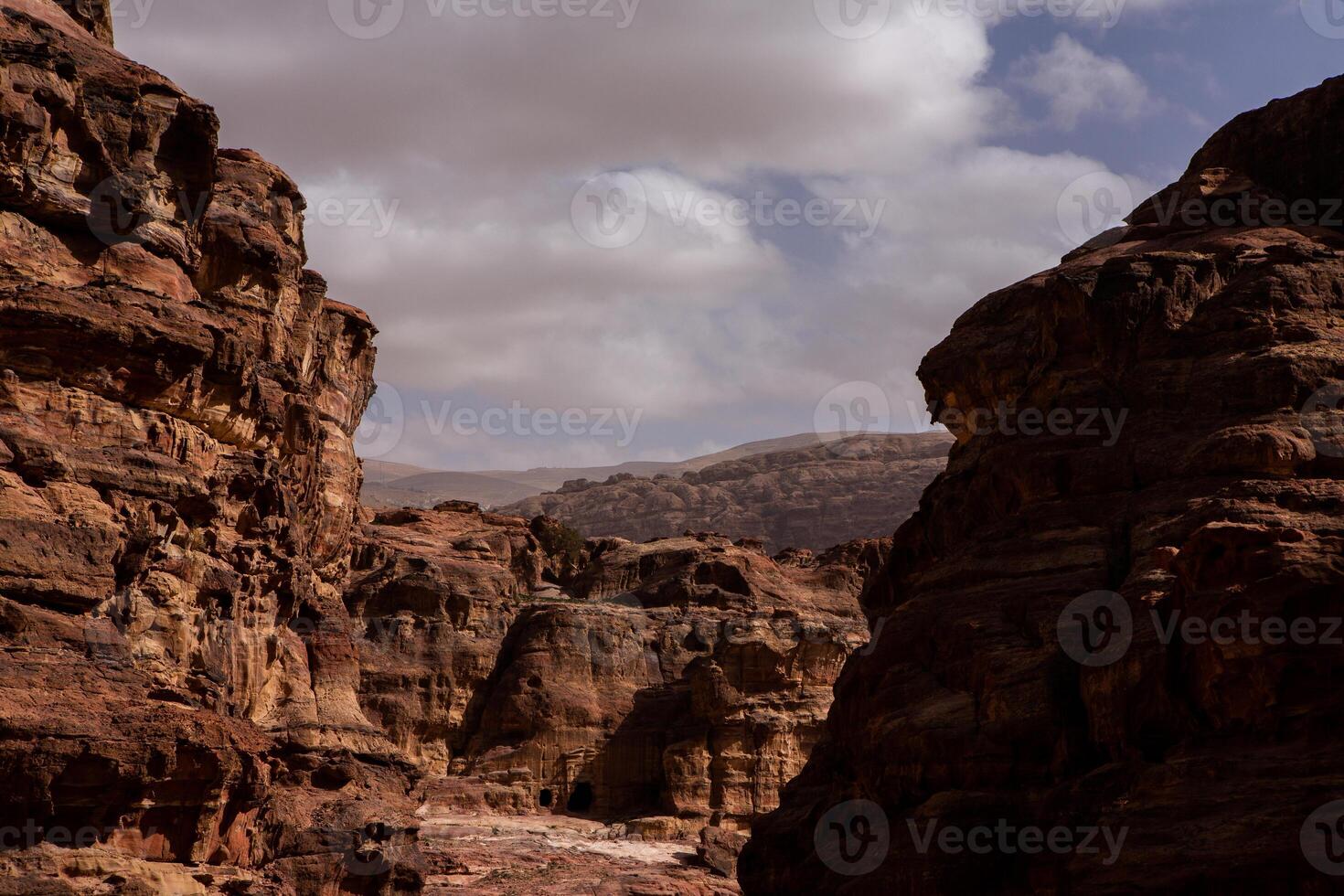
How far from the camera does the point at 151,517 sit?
38031mm

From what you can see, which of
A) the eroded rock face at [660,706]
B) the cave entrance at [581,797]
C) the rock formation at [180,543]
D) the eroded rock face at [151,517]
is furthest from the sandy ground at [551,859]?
the eroded rock face at [151,517]

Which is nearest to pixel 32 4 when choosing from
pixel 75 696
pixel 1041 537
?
pixel 75 696

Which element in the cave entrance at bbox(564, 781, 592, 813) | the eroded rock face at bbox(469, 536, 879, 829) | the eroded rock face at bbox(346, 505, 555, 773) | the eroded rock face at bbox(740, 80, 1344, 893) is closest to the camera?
the eroded rock face at bbox(740, 80, 1344, 893)

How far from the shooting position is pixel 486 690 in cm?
8931

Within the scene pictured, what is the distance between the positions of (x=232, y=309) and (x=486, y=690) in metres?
41.7

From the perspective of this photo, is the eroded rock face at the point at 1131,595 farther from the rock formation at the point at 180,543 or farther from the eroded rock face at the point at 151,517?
the rock formation at the point at 180,543

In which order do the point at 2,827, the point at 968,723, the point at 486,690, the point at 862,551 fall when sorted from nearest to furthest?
1. the point at 2,827
2. the point at 968,723
3. the point at 486,690
4. the point at 862,551

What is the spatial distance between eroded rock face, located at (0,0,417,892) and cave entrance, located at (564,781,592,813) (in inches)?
1171

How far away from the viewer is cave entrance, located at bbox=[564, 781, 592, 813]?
283 feet

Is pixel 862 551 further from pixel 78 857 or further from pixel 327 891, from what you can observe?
pixel 78 857

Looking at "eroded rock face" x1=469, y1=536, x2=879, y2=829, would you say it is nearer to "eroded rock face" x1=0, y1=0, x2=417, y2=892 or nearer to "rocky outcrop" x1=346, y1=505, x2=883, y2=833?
"rocky outcrop" x1=346, y1=505, x2=883, y2=833

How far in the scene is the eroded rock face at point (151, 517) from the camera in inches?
1298

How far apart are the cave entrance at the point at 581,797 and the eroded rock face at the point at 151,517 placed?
29745mm

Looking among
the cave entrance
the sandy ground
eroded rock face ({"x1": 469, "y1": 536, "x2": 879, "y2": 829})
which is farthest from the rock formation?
the cave entrance
